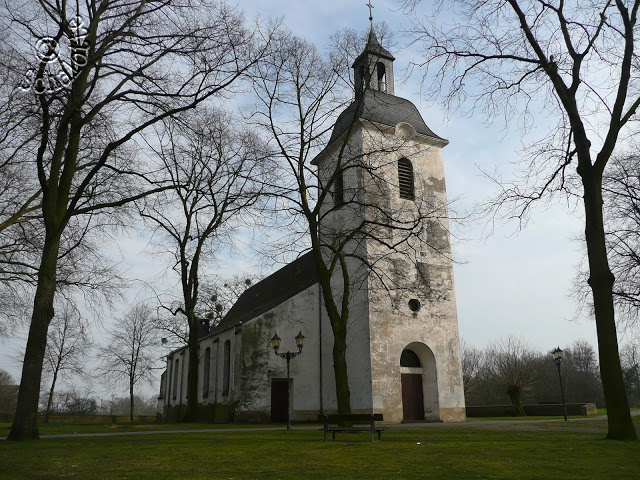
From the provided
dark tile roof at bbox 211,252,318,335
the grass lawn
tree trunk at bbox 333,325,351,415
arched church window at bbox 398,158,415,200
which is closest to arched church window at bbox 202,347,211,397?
dark tile roof at bbox 211,252,318,335

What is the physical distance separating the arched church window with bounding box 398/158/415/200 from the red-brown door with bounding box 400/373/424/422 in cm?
896

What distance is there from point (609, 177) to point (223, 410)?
820 inches

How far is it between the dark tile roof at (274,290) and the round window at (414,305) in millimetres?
5080

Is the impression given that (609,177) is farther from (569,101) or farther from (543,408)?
(543,408)

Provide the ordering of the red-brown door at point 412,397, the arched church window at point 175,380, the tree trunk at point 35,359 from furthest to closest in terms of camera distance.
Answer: the arched church window at point 175,380 → the red-brown door at point 412,397 → the tree trunk at point 35,359

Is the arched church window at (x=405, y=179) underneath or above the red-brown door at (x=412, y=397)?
above

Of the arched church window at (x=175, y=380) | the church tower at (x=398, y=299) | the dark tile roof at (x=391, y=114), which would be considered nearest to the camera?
the church tower at (x=398, y=299)

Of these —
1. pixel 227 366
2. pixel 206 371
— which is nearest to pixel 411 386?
pixel 227 366

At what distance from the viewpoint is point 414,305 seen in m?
24.9

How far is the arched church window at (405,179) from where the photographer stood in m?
26.5

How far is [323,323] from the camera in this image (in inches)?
1032

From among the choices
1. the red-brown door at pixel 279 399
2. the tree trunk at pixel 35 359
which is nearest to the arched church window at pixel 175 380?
the red-brown door at pixel 279 399

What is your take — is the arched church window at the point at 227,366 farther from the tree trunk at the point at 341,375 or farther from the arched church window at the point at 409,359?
the tree trunk at the point at 341,375

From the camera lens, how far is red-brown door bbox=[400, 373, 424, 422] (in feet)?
79.2
